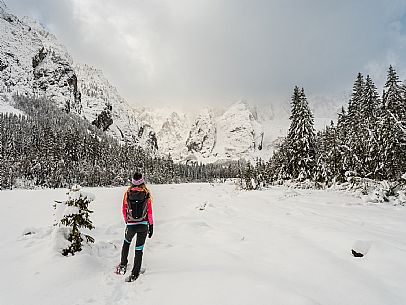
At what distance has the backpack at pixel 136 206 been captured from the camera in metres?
6.32

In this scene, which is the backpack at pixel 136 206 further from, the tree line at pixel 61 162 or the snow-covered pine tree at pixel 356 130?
the tree line at pixel 61 162

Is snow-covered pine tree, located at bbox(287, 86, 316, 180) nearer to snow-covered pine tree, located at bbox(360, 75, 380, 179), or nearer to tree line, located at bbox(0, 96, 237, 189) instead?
snow-covered pine tree, located at bbox(360, 75, 380, 179)

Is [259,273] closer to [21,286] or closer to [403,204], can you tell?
[21,286]

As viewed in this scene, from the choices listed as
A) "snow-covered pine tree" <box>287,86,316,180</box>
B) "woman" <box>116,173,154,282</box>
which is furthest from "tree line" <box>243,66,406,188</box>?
"woman" <box>116,173,154,282</box>

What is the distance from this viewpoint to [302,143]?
3095 centimetres

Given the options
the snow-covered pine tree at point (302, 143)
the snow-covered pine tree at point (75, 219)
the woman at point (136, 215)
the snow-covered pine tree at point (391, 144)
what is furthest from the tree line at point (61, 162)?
the snow-covered pine tree at point (391, 144)

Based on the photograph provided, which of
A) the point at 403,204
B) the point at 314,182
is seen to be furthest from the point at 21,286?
the point at 314,182

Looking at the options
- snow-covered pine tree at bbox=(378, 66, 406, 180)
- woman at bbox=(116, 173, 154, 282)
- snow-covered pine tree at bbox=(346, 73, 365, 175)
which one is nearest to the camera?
woman at bbox=(116, 173, 154, 282)

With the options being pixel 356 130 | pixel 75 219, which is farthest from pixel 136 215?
pixel 356 130

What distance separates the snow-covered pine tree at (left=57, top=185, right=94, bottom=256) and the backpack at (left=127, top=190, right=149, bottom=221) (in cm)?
107

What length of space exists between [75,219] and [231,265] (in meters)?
4.07

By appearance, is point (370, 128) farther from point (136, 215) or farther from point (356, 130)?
point (136, 215)

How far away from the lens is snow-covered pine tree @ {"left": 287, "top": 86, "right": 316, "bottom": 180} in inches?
1218

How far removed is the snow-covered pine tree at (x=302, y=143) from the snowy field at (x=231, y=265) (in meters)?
21.2
